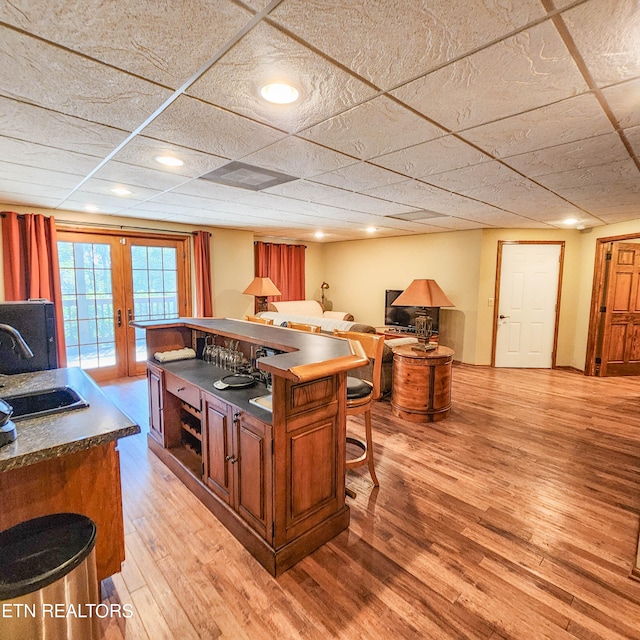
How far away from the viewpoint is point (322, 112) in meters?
1.87

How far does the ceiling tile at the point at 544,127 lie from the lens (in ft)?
5.88

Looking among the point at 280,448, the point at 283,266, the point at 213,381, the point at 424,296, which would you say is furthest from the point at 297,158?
the point at 283,266

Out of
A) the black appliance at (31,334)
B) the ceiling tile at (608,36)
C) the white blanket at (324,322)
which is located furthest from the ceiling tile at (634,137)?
the black appliance at (31,334)

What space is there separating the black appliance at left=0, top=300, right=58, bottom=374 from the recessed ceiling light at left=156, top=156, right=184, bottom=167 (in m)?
1.28

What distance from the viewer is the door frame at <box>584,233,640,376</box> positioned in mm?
5656

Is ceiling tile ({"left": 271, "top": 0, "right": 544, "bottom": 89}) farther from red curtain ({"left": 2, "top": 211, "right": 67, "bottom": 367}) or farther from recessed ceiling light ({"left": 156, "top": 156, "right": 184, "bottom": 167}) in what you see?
red curtain ({"left": 2, "top": 211, "right": 67, "bottom": 367})

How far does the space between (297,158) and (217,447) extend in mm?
2048

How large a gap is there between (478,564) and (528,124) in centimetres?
240

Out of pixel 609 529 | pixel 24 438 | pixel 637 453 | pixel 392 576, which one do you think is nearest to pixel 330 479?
pixel 392 576

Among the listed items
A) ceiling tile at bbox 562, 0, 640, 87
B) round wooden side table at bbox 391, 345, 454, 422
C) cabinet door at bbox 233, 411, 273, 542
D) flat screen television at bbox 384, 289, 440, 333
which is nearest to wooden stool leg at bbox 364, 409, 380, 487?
cabinet door at bbox 233, 411, 273, 542

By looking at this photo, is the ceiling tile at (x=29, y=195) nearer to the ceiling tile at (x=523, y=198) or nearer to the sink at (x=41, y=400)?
the sink at (x=41, y=400)

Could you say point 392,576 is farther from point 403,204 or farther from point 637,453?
point 403,204

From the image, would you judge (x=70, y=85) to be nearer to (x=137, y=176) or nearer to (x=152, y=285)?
(x=137, y=176)

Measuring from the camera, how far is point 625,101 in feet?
5.63
